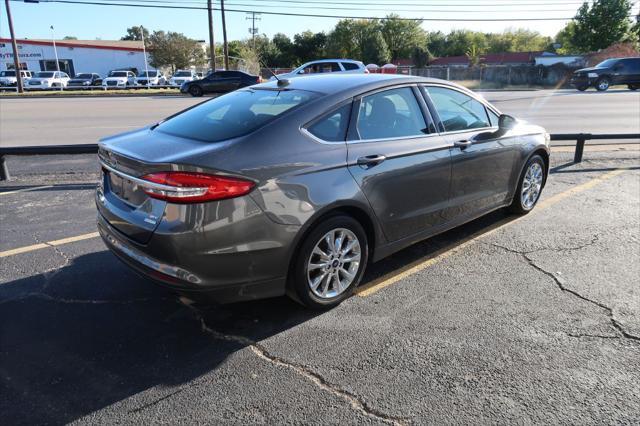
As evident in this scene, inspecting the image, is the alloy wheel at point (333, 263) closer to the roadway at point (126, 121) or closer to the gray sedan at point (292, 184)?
the gray sedan at point (292, 184)

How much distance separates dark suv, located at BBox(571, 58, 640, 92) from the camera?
88.6 ft

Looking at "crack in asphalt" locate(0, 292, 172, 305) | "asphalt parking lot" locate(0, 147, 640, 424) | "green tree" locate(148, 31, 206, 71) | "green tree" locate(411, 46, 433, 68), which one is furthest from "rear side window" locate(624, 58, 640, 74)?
"green tree" locate(411, 46, 433, 68)

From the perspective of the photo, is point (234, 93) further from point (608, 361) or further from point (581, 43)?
point (581, 43)

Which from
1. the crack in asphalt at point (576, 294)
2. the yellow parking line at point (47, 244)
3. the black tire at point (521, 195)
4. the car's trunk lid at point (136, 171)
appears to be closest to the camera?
the car's trunk lid at point (136, 171)

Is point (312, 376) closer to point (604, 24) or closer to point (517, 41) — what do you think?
point (604, 24)

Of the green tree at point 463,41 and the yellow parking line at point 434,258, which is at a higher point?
the green tree at point 463,41

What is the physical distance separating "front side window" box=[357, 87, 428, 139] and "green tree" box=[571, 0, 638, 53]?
66.7m

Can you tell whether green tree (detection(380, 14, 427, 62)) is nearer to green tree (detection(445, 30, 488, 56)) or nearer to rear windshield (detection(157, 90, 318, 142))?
green tree (detection(445, 30, 488, 56))

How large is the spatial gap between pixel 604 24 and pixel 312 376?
6976cm

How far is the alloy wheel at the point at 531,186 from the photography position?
5531mm

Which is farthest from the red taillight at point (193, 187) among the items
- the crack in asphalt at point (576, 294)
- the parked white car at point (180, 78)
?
the parked white car at point (180, 78)

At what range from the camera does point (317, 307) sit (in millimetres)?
3553

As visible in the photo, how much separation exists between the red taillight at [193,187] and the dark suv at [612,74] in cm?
2961

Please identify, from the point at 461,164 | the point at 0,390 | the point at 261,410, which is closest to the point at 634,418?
the point at 261,410
